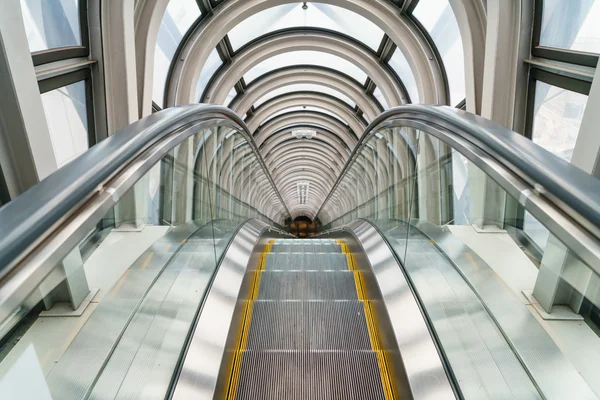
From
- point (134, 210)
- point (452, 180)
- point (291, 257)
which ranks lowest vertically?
point (291, 257)

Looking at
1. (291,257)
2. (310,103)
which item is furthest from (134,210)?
(310,103)

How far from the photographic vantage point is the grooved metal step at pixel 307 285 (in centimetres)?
393

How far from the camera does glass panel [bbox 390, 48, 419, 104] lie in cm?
1198

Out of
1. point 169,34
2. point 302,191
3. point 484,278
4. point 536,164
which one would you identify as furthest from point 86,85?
point 302,191

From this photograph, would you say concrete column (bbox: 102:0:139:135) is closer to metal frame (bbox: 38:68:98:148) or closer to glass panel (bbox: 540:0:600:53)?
metal frame (bbox: 38:68:98:148)

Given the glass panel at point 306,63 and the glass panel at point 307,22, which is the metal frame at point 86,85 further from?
the glass panel at point 306,63

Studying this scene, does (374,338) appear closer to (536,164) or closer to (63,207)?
(536,164)

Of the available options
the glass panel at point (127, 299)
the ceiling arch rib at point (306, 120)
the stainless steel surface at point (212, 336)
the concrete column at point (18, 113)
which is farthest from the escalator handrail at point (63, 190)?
the ceiling arch rib at point (306, 120)

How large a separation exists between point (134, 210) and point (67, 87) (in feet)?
13.2

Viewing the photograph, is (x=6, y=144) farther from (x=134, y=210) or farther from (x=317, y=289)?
(x=317, y=289)

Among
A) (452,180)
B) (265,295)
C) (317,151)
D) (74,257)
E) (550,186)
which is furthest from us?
(317,151)

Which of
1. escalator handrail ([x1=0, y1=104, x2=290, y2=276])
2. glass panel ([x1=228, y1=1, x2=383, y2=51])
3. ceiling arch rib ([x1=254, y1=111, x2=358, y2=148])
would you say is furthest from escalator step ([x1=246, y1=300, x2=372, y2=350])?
ceiling arch rib ([x1=254, y1=111, x2=358, y2=148])

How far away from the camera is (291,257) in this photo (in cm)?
498

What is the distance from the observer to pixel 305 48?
13695 millimetres
